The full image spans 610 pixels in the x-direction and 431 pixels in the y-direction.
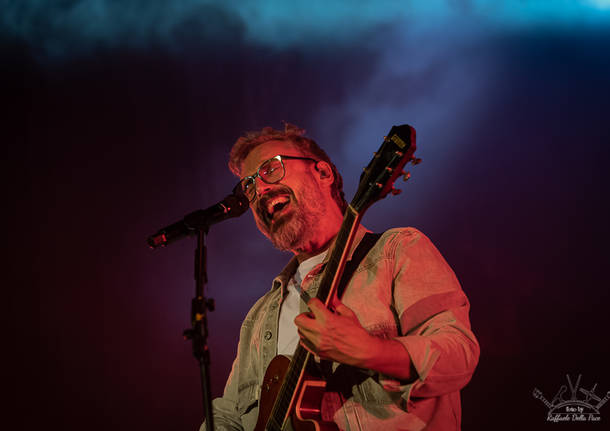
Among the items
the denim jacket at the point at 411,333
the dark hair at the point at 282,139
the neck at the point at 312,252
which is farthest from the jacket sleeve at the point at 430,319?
the dark hair at the point at 282,139

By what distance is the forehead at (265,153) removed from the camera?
3016 millimetres

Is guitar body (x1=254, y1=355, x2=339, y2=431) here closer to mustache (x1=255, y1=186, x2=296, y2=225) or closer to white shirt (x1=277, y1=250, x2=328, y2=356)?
white shirt (x1=277, y1=250, x2=328, y2=356)

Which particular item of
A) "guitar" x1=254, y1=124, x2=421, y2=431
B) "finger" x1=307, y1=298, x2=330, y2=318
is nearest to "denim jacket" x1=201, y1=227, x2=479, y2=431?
"guitar" x1=254, y1=124, x2=421, y2=431

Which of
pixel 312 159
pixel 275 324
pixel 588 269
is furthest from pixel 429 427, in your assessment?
pixel 588 269

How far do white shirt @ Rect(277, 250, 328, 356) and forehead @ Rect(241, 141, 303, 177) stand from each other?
685mm

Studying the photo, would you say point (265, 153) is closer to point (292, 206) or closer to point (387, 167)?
point (292, 206)

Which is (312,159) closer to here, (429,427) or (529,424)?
(429,427)

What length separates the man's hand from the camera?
157 cm

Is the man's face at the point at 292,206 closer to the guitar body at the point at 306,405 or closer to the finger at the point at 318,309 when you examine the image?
the guitar body at the point at 306,405

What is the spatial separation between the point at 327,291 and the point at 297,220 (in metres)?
0.91

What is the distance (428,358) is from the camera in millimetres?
1594

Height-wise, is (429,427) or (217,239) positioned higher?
(217,239)

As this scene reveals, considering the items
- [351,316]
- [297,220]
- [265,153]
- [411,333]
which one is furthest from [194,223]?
[265,153]

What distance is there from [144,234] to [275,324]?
8.10 ft
